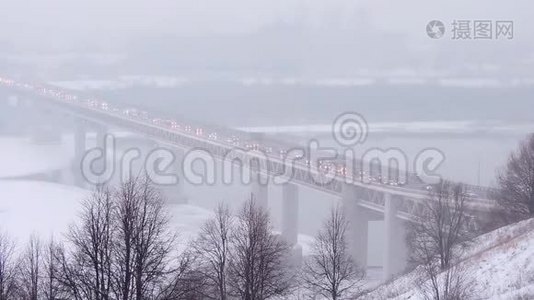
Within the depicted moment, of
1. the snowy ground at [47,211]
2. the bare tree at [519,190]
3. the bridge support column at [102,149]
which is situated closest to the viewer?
the bare tree at [519,190]

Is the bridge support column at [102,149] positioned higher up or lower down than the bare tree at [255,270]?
higher up

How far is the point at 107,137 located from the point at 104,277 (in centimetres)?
3260

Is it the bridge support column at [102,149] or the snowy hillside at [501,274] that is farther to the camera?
the bridge support column at [102,149]

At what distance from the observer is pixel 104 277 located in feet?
21.1

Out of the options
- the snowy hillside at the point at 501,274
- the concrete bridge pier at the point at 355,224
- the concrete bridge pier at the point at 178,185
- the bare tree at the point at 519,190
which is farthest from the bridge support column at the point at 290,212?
the snowy hillside at the point at 501,274

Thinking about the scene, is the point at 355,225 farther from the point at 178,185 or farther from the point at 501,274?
the point at 501,274

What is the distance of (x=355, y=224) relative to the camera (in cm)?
1914

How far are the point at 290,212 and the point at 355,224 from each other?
10.9 feet

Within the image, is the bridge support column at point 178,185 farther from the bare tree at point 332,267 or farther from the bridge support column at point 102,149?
the bare tree at point 332,267

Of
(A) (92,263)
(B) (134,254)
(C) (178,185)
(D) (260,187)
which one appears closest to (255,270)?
(B) (134,254)

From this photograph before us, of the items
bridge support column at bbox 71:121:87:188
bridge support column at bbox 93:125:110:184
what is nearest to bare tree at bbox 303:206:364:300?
bridge support column at bbox 93:125:110:184

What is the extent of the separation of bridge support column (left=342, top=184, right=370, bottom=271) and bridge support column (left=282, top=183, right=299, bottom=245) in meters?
1.72

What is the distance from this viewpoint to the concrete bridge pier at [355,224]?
1834 centimetres

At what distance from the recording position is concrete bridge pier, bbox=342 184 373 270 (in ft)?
60.2
